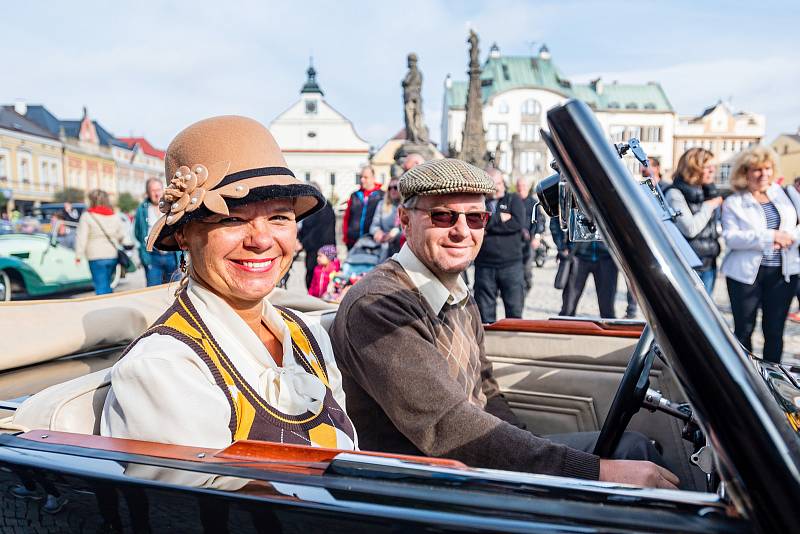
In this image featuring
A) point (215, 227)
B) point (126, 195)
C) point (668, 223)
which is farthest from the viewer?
point (126, 195)

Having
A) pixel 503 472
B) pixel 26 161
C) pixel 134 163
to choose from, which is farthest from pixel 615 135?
pixel 134 163

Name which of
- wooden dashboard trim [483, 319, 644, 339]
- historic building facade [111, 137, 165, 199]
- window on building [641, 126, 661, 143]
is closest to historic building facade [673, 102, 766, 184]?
window on building [641, 126, 661, 143]

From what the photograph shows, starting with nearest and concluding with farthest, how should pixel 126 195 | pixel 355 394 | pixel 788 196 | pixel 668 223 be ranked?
pixel 668 223 → pixel 355 394 → pixel 788 196 → pixel 126 195

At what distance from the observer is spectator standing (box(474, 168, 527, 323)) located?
210 inches

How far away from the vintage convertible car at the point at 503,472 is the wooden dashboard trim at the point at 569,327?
96 centimetres

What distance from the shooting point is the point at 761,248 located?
4043mm

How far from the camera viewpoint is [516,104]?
61500 millimetres

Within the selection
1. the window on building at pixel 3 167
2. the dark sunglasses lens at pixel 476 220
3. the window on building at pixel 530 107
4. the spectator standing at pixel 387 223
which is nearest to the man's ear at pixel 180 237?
the dark sunglasses lens at pixel 476 220

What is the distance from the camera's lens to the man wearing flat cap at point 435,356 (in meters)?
1.47

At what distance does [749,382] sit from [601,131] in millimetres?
402

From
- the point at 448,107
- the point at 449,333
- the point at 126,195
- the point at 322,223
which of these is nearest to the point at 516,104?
the point at 448,107

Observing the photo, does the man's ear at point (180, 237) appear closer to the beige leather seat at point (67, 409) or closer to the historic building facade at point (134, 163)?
the beige leather seat at point (67, 409)

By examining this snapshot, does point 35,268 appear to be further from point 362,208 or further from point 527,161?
point 527,161

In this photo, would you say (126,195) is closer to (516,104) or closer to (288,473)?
(516,104)
